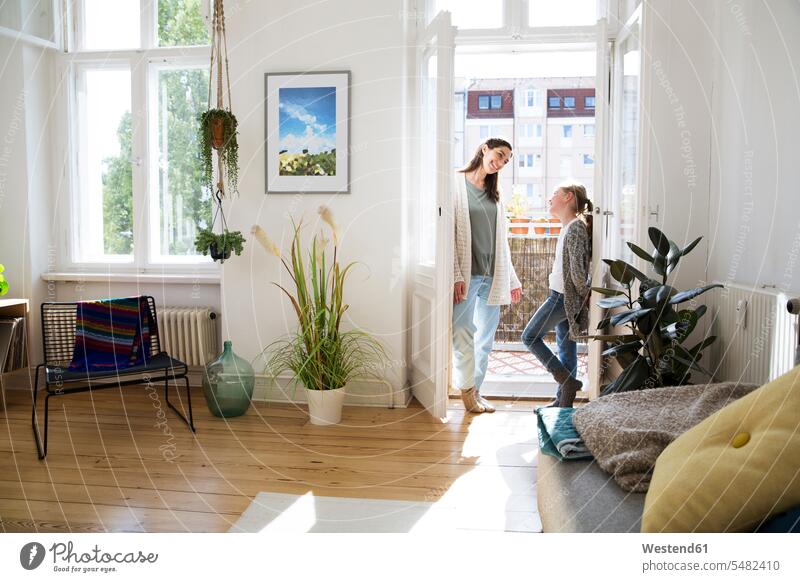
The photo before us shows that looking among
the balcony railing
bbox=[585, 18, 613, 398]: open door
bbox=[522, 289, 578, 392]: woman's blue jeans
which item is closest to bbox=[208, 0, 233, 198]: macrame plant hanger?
bbox=[522, 289, 578, 392]: woman's blue jeans

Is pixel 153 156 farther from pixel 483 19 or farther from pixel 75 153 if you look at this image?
pixel 483 19

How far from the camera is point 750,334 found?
241cm

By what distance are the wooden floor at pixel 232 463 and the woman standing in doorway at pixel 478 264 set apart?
0.87 ft

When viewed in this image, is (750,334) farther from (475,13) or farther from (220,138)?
(220,138)

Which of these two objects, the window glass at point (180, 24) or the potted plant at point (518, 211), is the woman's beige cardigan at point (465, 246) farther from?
the potted plant at point (518, 211)

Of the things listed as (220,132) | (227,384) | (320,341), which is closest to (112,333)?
(227,384)

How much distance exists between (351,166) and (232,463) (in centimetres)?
165

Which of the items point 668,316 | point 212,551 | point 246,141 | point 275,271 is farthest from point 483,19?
point 212,551

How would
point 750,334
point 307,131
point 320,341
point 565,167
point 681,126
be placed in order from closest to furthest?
point 750,334, point 681,126, point 320,341, point 307,131, point 565,167

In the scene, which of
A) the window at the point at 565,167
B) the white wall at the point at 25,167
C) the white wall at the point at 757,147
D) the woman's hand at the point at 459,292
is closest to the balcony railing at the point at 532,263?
the window at the point at 565,167

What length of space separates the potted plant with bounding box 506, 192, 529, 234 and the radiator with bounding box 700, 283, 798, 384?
2.80m

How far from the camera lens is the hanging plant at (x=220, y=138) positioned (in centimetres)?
336

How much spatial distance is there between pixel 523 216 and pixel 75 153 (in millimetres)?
3452

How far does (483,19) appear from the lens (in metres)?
3.56
